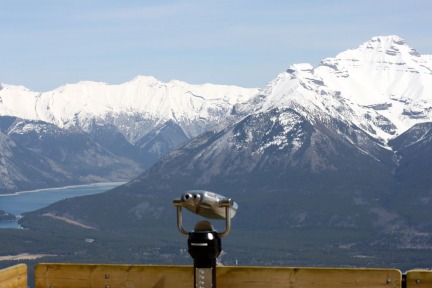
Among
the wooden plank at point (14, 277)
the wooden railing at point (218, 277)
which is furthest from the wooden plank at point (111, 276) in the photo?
the wooden plank at point (14, 277)

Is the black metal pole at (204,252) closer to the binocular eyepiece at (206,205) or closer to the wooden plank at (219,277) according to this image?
the binocular eyepiece at (206,205)

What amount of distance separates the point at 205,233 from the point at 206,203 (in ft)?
2.01

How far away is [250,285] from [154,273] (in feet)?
6.35

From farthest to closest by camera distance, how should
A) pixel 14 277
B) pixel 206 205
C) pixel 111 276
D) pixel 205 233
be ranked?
1. pixel 14 277
2. pixel 111 276
3. pixel 205 233
4. pixel 206 205

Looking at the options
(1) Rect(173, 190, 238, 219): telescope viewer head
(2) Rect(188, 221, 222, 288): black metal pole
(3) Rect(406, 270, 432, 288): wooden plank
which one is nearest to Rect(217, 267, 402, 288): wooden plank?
(3) Rect(406, 270, 432, 288): wooden plank

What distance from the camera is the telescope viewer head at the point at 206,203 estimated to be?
20.9 metres

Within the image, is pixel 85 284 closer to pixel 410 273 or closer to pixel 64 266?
Answer: pixel 64 266

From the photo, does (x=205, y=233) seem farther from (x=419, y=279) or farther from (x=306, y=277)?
(x=419, y=279)

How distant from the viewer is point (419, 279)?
21688mm

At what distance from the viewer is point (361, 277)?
21.8 metres

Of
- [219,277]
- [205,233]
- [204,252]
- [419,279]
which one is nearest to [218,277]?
[219,277]

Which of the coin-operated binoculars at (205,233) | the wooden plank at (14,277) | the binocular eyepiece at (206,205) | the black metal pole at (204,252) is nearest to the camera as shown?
the binocular eyepiece at (206,205)

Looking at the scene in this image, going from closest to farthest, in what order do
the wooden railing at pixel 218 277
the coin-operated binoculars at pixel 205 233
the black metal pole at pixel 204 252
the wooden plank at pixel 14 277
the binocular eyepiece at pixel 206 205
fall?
1. the binocular eyepiece at pixel 206 205
2. the coin-operated binoculars at pixel 205 233
3. the black metal pole at pixel 204 252
4. the wooden railing at pixel 218 277
5. the wooden plank at pixel 14 277

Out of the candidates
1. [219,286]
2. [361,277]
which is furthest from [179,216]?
[361,277]
